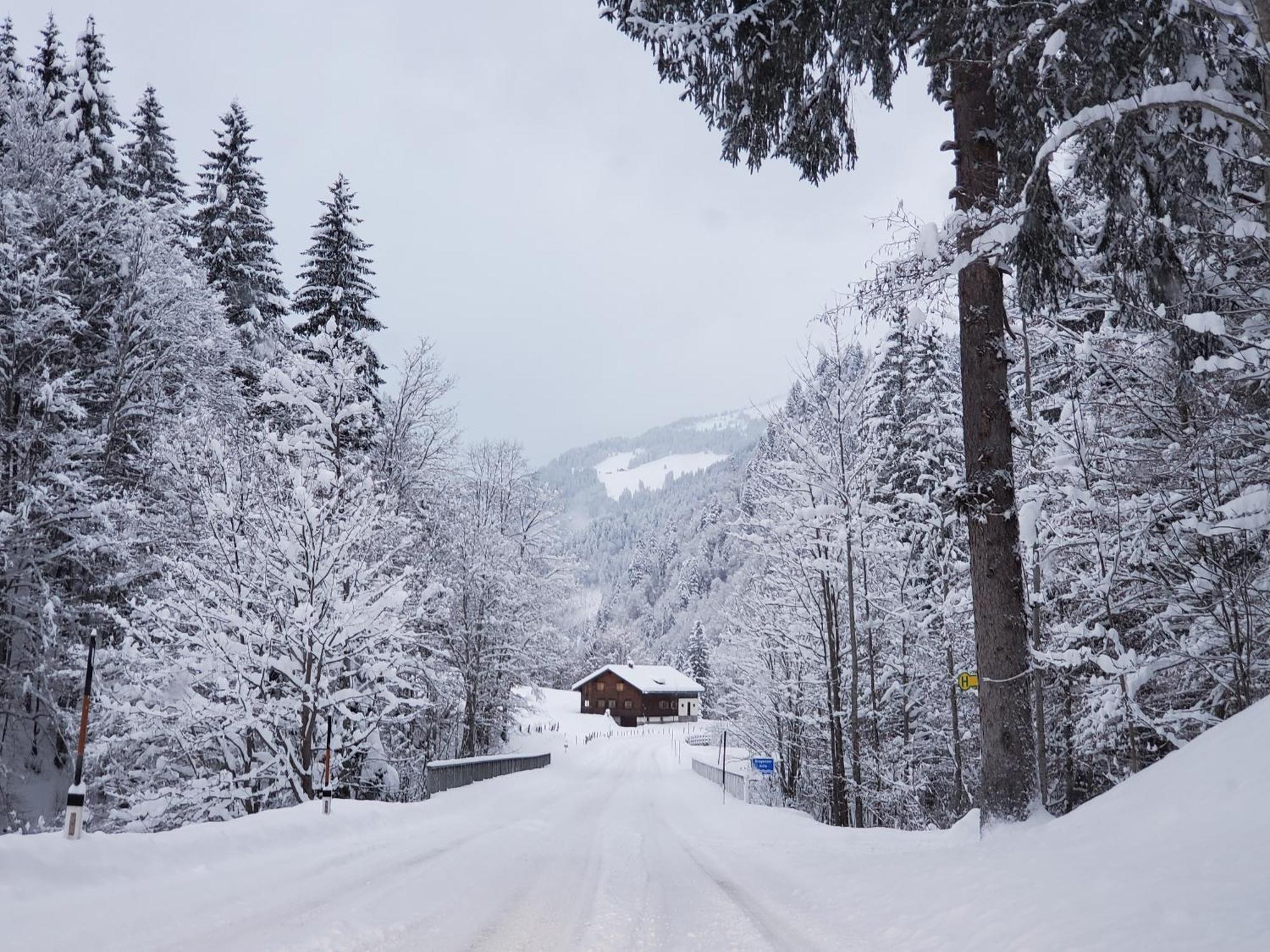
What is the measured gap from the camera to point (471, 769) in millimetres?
21938

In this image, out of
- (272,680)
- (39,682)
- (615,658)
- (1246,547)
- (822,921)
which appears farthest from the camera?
(615,658)

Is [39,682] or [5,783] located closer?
[5,783]

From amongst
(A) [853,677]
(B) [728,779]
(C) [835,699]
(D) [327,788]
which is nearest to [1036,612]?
(A) [853,677]

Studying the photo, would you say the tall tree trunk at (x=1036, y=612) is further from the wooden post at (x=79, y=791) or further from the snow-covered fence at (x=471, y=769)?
the snow-covered fence at (x=471, y=769)

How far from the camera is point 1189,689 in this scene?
880 cm

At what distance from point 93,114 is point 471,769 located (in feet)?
74.9

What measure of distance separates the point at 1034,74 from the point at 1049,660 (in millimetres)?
6432

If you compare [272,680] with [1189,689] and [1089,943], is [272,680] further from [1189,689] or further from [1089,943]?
[1189,689]

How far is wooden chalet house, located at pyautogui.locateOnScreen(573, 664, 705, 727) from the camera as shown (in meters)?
86.1

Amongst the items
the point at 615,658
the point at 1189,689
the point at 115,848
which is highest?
the point at 1189,689

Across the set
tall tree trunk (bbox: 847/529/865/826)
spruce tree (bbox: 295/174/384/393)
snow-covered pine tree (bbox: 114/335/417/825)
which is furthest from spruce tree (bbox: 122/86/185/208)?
tall tree trunk (bbox: 847/529/865/826)

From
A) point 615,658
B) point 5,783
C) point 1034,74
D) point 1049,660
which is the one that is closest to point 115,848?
point 1049,660

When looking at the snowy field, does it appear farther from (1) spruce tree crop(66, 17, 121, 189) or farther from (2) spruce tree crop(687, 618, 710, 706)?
(2) spruce tree crop(687, 618, 710, 706)

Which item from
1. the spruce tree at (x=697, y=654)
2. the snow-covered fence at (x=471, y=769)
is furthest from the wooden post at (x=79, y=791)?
the spruce tree at (x=697, y=654)
